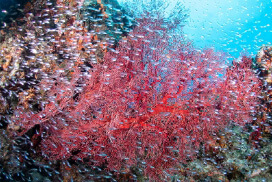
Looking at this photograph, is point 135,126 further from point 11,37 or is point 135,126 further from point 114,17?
point 114,17

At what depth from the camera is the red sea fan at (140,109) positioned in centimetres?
468

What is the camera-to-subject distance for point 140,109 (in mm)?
4711

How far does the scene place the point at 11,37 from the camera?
4.84 m

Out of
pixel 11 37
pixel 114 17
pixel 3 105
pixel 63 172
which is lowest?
pixel 63 172

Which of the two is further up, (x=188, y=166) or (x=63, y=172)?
(x=188, y=166)

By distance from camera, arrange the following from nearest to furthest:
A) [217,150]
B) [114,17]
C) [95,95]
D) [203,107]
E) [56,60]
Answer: [95,95], [203,107], [56,60], [217,150], [114,17]

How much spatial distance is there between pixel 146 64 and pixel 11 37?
3.85 m

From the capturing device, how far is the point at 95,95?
4.62 metres

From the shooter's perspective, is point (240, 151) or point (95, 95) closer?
point (95, 95)

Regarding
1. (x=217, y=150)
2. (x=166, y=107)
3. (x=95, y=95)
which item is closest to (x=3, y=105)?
(x=95, y=95)

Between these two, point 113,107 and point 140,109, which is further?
point 140,109

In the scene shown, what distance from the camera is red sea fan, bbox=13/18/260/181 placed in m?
4.68

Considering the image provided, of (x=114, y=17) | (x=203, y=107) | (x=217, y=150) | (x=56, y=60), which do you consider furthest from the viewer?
(x=114, y=17)

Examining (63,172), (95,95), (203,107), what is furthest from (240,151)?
(63,172)
